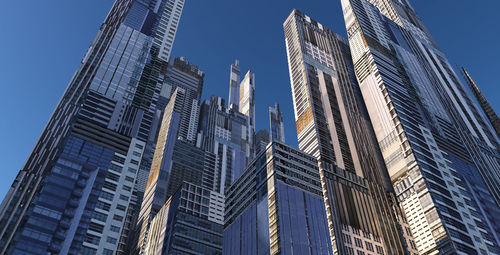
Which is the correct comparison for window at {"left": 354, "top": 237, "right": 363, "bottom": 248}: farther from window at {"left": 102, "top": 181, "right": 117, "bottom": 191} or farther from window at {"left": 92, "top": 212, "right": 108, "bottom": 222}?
window at {"left": 92, "top": 212, "right": 108, "bottom": 222}

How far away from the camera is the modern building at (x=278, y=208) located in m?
102

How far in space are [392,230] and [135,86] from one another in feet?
320

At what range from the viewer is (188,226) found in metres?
152

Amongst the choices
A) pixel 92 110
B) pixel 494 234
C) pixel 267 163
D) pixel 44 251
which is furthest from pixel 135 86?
pixel 494 234

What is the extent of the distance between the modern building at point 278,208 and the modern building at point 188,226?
2125cm

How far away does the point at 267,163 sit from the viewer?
123750 millimetres

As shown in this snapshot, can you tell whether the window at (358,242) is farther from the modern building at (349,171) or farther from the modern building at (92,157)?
the modern building at (92,157)

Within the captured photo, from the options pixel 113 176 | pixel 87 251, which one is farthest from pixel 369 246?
pixel 87 251

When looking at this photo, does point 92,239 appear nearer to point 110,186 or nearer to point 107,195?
point 107,195

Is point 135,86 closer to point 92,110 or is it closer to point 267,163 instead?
point 92,110

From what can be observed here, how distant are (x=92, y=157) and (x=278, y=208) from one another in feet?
162

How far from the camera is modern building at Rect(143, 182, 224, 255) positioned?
480 ft

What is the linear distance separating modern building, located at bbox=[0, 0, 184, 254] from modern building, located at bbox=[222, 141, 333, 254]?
1419 inches

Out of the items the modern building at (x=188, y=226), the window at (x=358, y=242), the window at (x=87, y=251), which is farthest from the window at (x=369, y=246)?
the window at (x=87, y=251)
